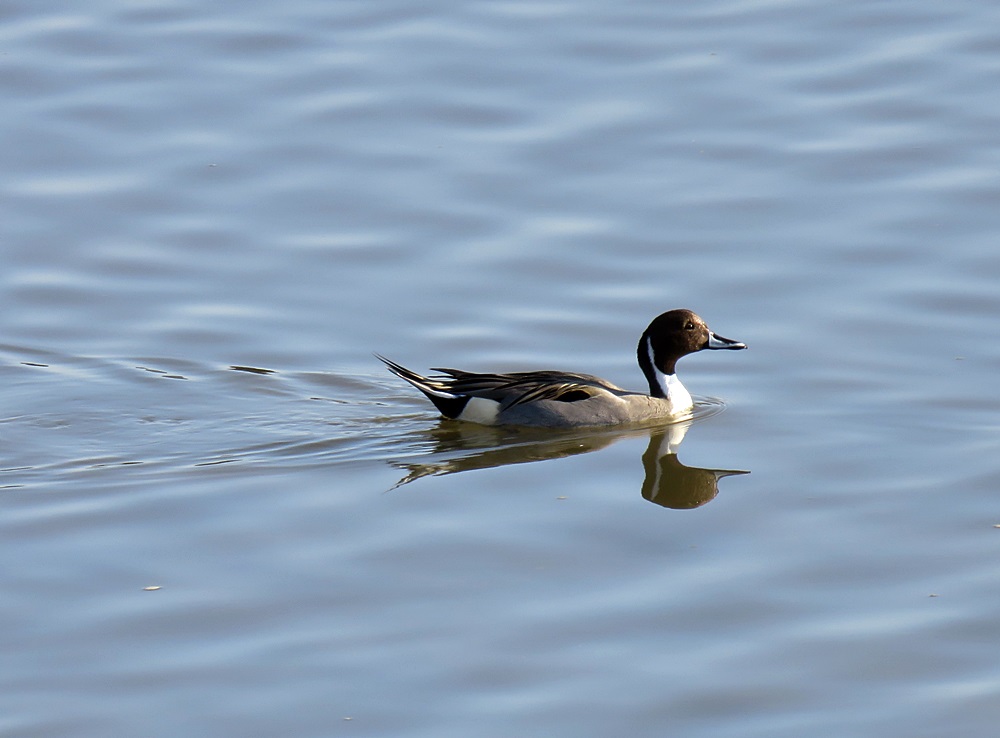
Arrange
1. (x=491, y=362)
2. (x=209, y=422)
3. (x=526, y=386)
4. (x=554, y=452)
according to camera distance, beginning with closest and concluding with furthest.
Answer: (x=554, y=452) < (x=209, y=422) < (x=526, y=386) < (x=491, y=362)

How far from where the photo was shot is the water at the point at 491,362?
21.4 ft

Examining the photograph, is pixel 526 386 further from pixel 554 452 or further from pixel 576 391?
pixel 554 452

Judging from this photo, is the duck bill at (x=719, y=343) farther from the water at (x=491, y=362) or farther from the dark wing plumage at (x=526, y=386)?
the dark wing plumage at (x=526, y=386)

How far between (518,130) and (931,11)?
14.1 ft

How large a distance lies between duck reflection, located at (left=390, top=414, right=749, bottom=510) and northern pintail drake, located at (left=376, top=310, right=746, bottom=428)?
0.27 ft

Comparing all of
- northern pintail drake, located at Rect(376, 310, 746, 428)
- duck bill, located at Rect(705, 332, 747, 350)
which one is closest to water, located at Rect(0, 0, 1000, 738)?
northern pintail drake, located at Rect(376, 310, 746, 428)

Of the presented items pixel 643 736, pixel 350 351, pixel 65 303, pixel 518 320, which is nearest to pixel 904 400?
pixel 518 320

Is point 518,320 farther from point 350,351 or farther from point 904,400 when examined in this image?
point 904,400

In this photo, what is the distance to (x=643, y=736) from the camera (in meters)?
6.05

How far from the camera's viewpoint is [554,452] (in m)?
9.64

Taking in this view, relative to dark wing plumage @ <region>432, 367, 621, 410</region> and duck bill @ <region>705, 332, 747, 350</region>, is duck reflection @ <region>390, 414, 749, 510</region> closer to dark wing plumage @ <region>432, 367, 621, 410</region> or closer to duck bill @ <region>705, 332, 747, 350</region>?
dark wing plumage @ <region>432, 367, 621, 410</region>

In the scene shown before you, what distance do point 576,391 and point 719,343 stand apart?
996 millimetres

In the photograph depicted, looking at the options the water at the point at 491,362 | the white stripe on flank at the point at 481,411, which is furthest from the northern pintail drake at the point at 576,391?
the water at the point at 491,362

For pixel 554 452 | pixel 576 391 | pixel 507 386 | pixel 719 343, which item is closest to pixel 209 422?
pixel 507 386
